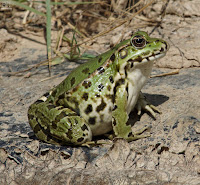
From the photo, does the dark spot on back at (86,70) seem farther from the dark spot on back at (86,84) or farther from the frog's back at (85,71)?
the dark spot on back at (86,84)

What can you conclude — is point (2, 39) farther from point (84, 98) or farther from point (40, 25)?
point (84, 98)

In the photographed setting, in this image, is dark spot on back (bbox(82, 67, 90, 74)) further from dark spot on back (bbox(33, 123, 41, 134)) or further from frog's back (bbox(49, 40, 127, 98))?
dark spot on back (bbox(33, 123, 41, 134))

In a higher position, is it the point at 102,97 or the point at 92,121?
the point at 102,97

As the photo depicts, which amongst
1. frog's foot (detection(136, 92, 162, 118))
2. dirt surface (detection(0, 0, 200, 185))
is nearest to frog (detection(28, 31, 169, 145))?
dirt surface (detection(0, 0, 200, 185))

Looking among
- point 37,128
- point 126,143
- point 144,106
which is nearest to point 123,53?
point 144,106

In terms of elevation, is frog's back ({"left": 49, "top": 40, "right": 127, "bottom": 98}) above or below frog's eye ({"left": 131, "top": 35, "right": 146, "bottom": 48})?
below

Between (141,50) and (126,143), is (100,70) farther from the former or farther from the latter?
(126,143)

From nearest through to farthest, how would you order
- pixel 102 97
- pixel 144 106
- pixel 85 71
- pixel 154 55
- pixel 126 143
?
pixel 126 143, pixel 154 55, pixel 102 97, pixel 85 71, pixel 144 106
